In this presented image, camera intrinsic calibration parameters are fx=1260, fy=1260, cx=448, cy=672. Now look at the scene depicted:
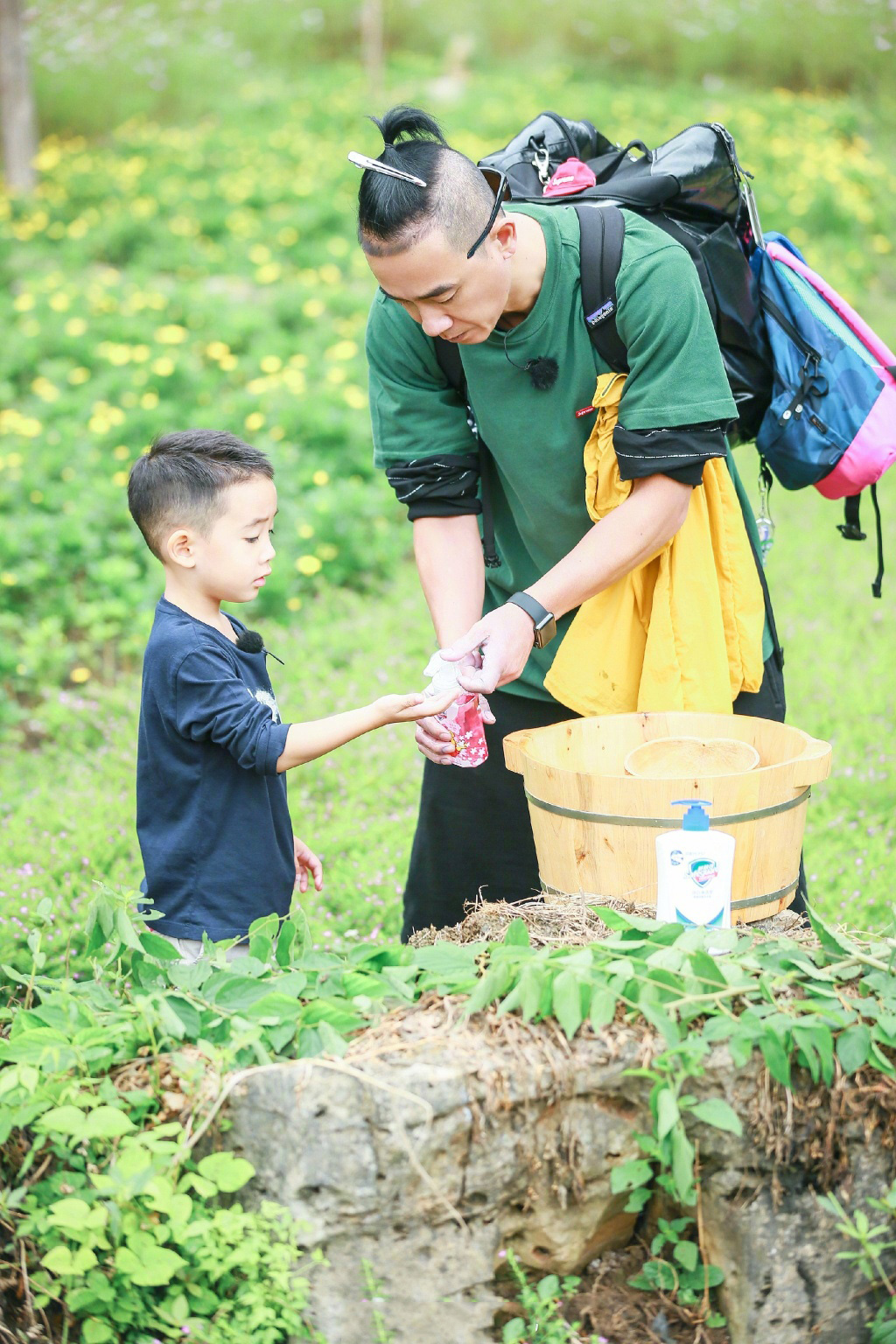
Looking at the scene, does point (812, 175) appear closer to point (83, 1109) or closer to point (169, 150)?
point (169, 150)

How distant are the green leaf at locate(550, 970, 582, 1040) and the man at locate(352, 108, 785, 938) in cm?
65

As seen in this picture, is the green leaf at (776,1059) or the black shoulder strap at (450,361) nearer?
the green leaf at (776,1059)

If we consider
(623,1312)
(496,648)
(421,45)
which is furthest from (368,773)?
(421,45)

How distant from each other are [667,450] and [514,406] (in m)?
0.36

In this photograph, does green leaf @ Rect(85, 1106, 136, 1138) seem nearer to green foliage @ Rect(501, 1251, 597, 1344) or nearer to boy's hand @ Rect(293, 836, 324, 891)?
green foliage @ Rect(501, 1251, 597, 1344)

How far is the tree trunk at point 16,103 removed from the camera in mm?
10734

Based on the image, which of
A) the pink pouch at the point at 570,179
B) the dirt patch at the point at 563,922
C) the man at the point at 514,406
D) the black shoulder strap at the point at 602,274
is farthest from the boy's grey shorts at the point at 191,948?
the pink pouch at the point at 570,179

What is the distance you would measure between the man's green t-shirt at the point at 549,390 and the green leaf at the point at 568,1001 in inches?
38.8

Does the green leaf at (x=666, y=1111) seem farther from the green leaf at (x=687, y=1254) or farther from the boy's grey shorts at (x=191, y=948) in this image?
the boy's grey shorts at (x=191, y=948)

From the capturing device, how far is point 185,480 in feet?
8.37

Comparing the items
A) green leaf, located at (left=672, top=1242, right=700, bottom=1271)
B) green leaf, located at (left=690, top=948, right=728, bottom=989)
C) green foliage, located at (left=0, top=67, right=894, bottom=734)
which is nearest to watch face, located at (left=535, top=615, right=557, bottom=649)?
green leaf, located at (left=690, top=948, right=728, bottom=989)

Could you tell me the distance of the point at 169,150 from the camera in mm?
12227

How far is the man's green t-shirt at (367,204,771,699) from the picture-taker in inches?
92.1

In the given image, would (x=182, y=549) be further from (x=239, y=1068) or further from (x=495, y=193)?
(x=239, y=1068)
